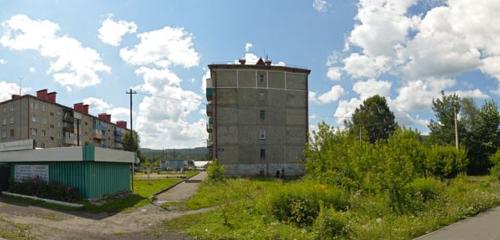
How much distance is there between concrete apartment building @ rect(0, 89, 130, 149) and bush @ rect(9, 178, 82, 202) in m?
53.2

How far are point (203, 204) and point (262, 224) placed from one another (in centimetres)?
933

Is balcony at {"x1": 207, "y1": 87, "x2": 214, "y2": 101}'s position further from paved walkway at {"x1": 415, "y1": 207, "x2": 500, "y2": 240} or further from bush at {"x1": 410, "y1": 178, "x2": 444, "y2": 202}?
paved walkway at {"x1": 415, "y1": 207, "x2": 500, "y2": 240}

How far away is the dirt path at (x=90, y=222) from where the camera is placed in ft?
49.6

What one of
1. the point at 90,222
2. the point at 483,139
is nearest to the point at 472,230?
the point at 90,222

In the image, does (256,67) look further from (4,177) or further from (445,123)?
(4,177)

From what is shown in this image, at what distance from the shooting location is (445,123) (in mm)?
62812

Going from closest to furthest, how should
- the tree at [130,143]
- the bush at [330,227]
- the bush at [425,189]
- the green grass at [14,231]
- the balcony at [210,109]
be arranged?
the bush at [330,227], the green grass at [14,231], the bush at [425,189], the balcony at [210,109], the tree at [130,143]

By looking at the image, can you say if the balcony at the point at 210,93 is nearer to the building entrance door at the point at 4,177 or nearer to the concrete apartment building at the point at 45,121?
the concrete apartment building at the point at 45,121

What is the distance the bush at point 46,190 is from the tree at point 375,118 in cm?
6230

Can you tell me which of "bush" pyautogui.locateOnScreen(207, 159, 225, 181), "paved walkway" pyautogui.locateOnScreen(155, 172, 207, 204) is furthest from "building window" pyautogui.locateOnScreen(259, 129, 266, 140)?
"paved walkway" pyautogui.locateOnScreen(155, 172, 207, 204)

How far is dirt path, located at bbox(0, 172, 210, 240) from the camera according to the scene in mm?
15109

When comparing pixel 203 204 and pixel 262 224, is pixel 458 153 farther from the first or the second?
pixel 262 224

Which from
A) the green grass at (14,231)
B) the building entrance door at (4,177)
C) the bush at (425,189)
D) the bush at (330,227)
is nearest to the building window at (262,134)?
the building entrance door at (4,177)

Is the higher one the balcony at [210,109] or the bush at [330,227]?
the balcony at [210,109]
